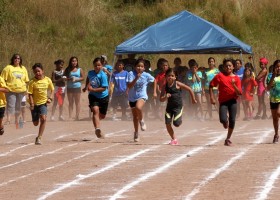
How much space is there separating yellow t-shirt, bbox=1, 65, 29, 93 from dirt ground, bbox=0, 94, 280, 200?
223 cm

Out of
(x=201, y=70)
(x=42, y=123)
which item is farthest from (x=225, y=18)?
(x=42, y=123)

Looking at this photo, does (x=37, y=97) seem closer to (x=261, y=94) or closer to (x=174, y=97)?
(x=174, y=97)

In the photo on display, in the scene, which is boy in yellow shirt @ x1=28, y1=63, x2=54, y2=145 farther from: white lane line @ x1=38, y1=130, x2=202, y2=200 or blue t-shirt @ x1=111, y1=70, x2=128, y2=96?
blue t-shirt @ x1=111, y1=70, x2=128, y2=96

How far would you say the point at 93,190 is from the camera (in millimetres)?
12234

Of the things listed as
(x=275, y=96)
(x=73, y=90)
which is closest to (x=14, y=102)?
(x=73, y=90)

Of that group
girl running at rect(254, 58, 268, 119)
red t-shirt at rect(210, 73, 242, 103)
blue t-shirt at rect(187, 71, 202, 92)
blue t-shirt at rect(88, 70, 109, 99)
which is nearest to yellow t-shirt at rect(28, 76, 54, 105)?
blue t-shirt at rect(88, 70, 109, 99)

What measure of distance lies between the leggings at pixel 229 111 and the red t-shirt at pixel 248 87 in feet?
29.2

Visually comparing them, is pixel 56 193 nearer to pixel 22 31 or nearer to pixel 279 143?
pixel 279 143

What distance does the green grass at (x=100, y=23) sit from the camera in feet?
125

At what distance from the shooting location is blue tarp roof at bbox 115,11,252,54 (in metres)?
27.4

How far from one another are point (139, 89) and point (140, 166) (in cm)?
531

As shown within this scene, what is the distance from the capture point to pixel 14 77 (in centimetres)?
2444

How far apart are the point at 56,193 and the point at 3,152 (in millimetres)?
5759

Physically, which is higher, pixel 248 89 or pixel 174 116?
pixel 248 89
